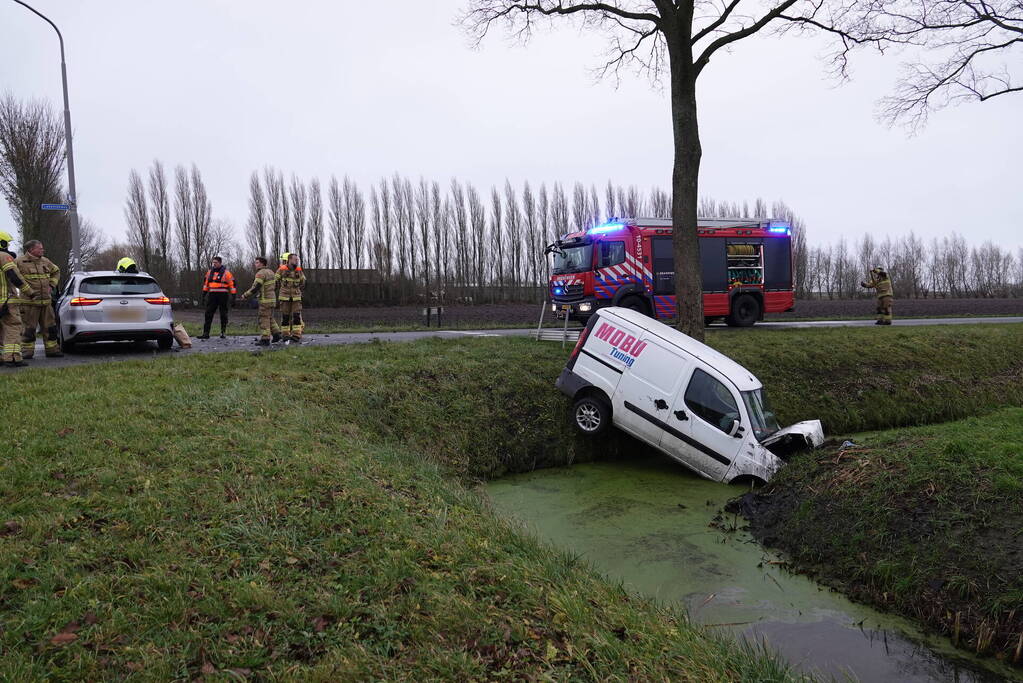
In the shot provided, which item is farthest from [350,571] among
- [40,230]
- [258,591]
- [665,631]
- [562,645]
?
[40,230]

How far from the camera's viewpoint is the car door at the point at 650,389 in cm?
904

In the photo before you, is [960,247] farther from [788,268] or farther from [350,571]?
[350,571]

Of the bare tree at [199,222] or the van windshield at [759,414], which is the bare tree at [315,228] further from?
the van windshield at [759,414]

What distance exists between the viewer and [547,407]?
1066cm

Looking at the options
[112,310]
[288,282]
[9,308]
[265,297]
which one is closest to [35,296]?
[9,308]

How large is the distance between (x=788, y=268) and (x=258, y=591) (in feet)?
62.3

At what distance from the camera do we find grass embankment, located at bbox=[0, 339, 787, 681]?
3236 millimetres

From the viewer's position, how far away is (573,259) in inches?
698

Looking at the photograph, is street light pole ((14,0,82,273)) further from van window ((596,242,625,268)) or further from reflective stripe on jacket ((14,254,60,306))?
van window ((596,242,625,268))

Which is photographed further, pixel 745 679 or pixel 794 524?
pixel 794 524

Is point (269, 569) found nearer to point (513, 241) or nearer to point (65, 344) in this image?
point (65, 344)

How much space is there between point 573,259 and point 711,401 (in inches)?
376

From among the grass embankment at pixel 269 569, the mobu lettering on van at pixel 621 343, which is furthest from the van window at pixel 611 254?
the grass embankment at pixel 269 569

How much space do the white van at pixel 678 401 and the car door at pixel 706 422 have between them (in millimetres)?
13
